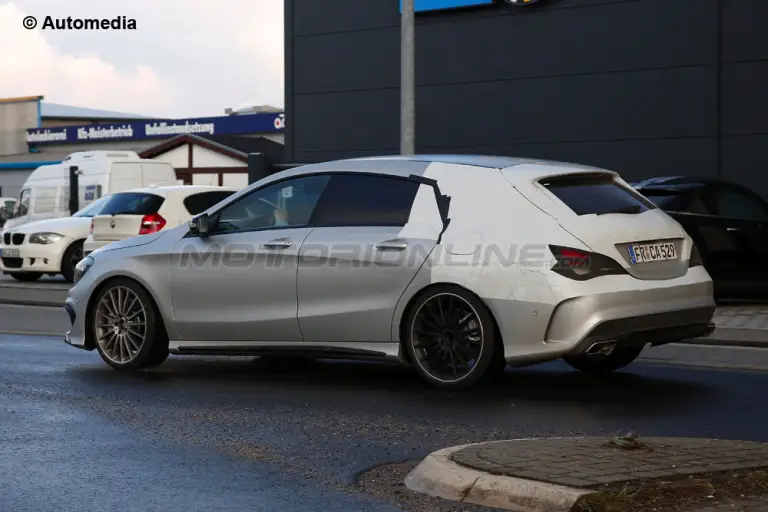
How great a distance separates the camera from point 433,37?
1043 inches

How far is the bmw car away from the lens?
29.1 ft

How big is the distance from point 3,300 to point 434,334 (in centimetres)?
1189

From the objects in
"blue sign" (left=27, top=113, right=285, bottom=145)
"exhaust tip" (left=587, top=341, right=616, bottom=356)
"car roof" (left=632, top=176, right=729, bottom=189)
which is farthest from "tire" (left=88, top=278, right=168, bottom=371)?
"blue sign" (left=27, top=113, right=285, bottom=145)

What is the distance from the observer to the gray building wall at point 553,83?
22406mm

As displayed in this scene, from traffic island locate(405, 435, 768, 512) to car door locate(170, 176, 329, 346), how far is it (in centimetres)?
336

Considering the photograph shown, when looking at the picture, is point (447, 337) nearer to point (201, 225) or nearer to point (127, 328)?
point (201, 225)

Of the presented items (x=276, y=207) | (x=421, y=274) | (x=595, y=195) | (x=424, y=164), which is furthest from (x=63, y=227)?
(x=595, y=195)

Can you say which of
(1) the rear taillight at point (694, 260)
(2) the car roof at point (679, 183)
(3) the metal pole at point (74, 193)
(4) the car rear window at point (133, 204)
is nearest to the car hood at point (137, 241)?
(1) the rear taillight at point (694, 260)

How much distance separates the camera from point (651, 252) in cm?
917

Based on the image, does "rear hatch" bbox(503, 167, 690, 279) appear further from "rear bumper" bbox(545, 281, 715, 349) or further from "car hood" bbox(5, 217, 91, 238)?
"car hood" bbox(5, 217, 91, 238)

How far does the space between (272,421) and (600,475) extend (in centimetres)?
272

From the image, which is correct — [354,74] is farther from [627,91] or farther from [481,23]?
[627,91]

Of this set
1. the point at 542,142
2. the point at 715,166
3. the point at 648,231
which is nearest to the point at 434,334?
the point at 648,231

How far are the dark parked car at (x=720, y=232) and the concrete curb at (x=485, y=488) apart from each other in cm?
1070
